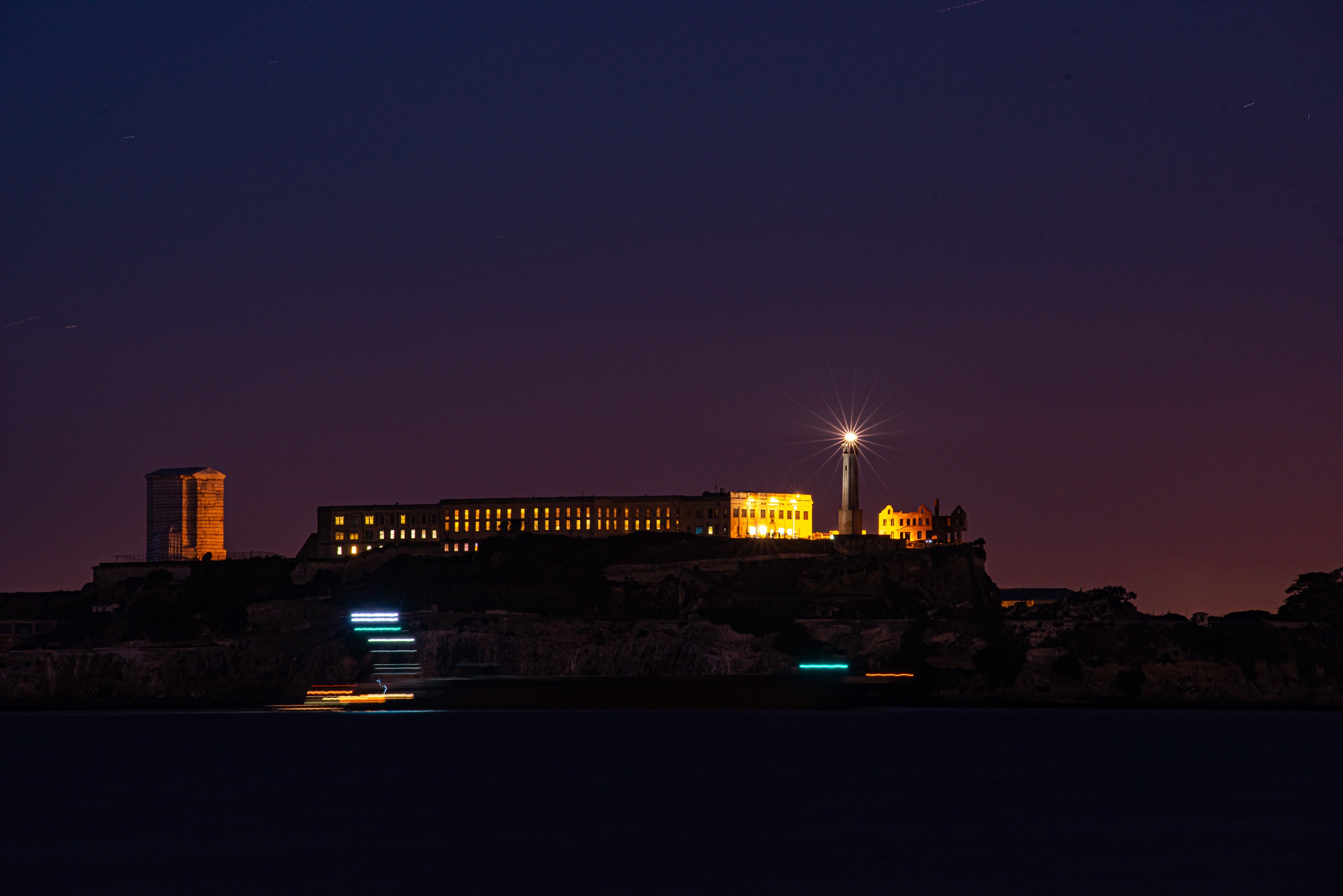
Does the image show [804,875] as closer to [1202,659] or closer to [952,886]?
[952,886]

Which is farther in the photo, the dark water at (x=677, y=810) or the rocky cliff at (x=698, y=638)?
the rocky cliff at (x=698, y=638)

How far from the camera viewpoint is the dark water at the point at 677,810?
47.7 metres

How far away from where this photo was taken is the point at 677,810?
6475cm

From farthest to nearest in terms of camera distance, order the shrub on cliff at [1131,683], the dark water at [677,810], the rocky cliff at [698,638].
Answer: the rocky cliff at [698,638] → the shrub on cliff at [1131,683] → the dark water at [677,810]

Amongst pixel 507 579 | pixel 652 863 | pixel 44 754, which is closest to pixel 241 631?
pixel 507 579

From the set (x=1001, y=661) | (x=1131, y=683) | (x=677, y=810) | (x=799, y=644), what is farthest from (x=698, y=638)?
(x=677, y=810)

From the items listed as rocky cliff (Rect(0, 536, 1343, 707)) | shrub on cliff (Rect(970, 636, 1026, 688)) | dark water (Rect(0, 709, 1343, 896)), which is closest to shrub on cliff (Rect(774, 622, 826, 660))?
rocky cliff (Rect(0, 536, 1343, 707))

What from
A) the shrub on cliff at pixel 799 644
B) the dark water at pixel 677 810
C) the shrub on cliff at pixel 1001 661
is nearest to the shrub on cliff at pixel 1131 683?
the shrub on cliff at pixel 1001 661

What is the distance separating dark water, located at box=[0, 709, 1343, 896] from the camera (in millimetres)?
47719

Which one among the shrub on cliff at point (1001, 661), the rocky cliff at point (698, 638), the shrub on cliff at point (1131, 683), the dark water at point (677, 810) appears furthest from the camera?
the shrub on cliff at point (1001, 661)

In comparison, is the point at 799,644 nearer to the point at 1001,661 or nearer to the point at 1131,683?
the point at 1001,661

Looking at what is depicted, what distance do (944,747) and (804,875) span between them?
50574 millimetres

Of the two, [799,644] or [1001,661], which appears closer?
[1001,661]

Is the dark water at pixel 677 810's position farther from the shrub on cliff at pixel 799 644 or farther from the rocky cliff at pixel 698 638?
the shrub on cliff at pixel 799 644
